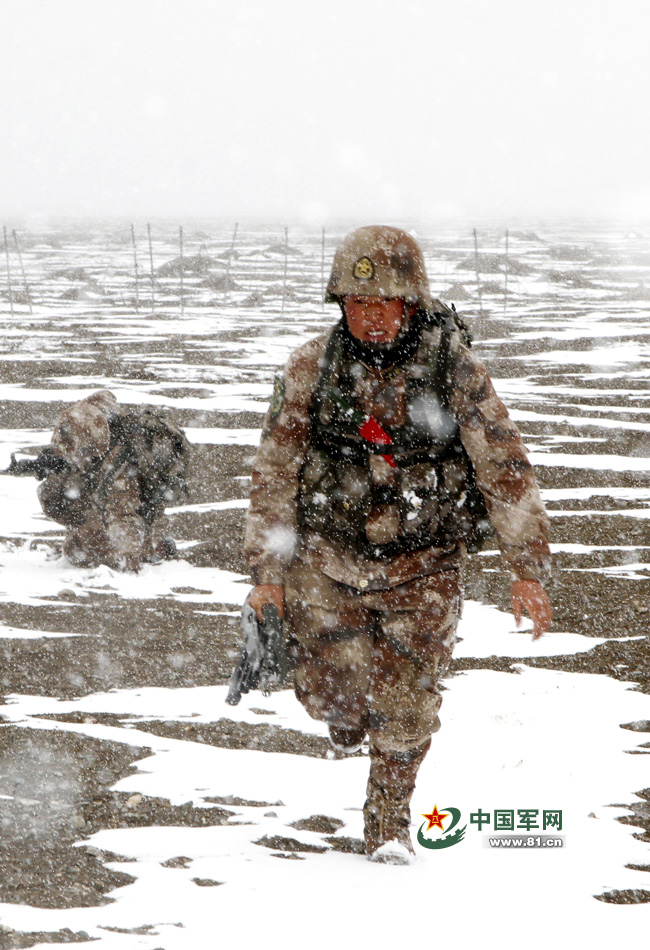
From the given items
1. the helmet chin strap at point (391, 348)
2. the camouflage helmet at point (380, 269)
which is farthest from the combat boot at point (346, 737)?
the camouflage helmet at point (380, 269)

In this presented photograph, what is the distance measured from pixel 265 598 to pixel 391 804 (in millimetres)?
656

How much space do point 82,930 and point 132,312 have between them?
25.9 m

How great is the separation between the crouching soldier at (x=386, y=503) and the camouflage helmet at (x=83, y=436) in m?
3.75

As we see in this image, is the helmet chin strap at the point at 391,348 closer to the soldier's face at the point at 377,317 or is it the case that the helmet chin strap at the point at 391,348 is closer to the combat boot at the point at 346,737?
the soldier's face at the point at 377,317

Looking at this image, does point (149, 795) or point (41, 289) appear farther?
point (41, 289)

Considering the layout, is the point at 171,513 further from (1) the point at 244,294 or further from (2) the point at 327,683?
(1) the point at 244,294

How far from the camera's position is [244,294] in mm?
33281

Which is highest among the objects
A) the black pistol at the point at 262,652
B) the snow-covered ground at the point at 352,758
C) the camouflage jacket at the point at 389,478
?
the camouflage jacket at the point at 389,478

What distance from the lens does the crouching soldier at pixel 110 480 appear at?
677cm

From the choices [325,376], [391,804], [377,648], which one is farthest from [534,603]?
[325,376]

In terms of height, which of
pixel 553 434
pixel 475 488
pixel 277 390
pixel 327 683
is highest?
pixel 277 390

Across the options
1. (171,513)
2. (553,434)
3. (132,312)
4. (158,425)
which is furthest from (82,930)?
(132,312)

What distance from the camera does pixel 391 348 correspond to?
122 inches

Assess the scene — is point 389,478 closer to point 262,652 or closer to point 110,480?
point 262,652
